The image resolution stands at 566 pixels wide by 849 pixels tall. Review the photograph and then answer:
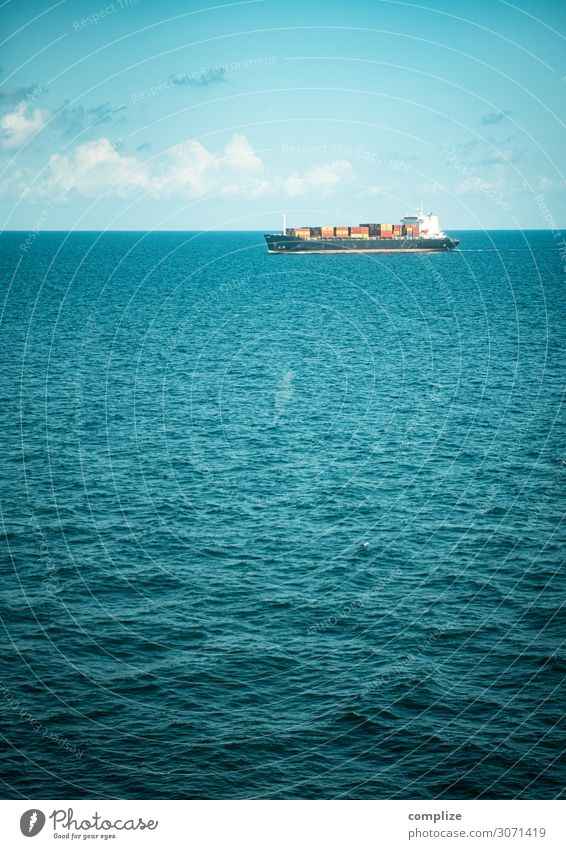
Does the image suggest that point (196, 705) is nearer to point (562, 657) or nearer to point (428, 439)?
point (562, 657)

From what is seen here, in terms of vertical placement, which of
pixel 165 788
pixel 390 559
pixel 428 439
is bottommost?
pixel 165 788

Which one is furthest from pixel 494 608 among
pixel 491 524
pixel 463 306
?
pixel 463 306

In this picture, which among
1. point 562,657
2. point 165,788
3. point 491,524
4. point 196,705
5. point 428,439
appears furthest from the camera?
point 428,439

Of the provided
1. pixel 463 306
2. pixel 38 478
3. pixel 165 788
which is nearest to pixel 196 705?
pixel 165 788

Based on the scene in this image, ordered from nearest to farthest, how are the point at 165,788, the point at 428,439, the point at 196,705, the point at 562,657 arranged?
the point at 165,788
the point at 196,705
the point at 562,657
the point at 428,439

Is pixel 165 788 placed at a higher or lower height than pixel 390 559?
lower

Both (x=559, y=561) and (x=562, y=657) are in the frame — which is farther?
(x=559, y=561)

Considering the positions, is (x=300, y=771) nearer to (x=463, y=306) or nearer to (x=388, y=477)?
(x=388, y=477)
